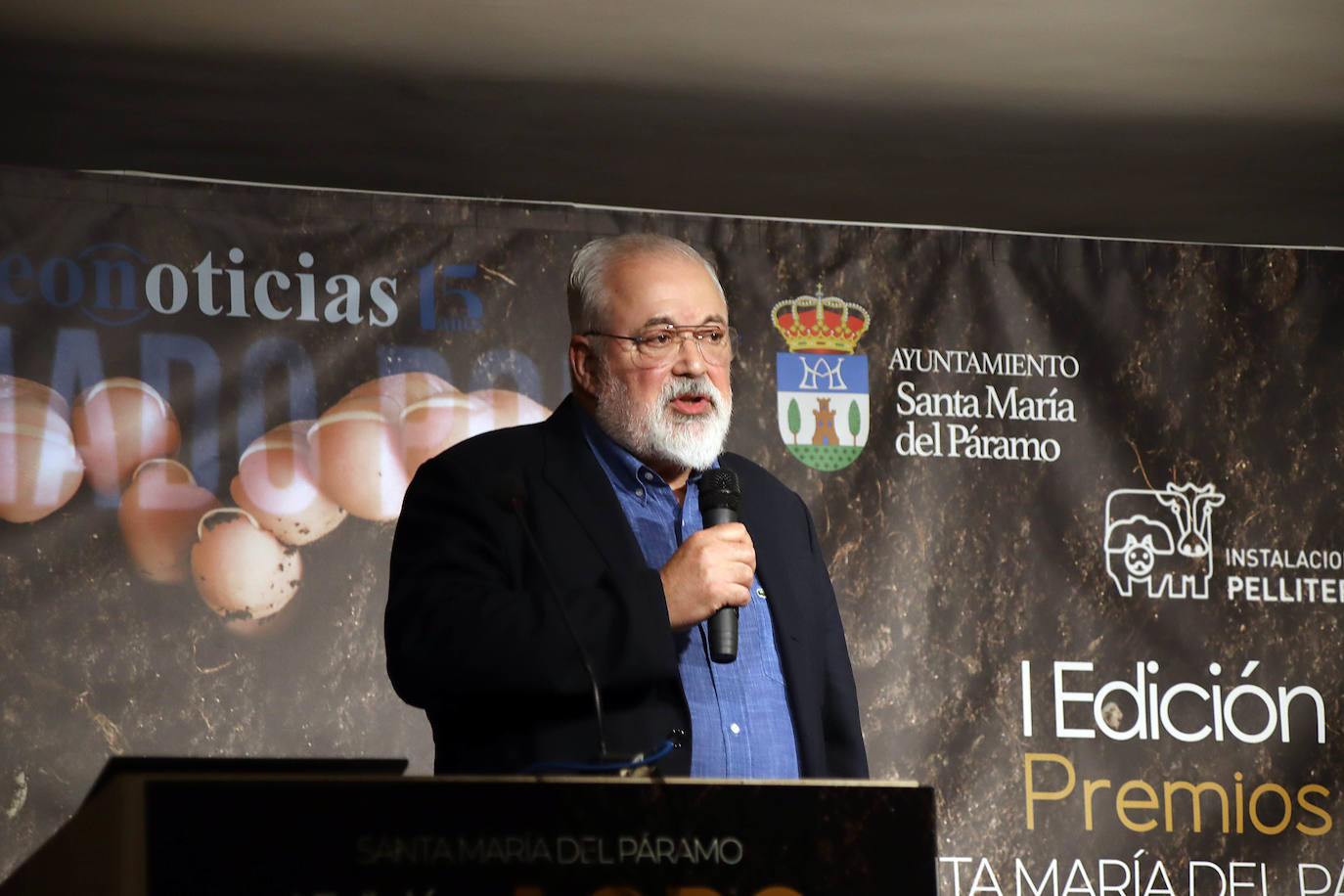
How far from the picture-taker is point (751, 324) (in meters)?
3.98

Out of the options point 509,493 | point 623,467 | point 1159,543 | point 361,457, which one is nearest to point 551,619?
point 509,493

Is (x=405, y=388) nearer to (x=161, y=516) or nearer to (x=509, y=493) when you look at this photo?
(x=161, y=516)

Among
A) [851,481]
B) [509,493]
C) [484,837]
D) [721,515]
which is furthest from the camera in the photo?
[851,481]

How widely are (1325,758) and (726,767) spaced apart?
251cm

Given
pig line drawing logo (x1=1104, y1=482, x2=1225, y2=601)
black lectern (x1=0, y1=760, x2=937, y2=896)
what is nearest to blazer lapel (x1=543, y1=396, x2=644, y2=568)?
black lectern (x1=0, y1=760, x2=937, y2=896)

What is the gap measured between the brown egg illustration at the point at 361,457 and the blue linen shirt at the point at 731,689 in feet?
5.01

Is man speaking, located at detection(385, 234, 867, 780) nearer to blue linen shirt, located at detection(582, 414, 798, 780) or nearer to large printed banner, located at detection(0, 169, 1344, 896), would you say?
blue linen shirt, located at detection(582, 414, 798, 780)

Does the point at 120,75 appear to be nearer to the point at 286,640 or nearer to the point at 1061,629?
the point at 286,640

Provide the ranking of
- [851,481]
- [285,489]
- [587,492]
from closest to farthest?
[587,492] < [285,489] < [851,481]

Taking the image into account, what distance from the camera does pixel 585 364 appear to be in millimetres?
2408

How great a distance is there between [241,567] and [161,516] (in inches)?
8.6

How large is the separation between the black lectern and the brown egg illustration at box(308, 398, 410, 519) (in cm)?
220

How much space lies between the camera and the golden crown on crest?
13.1 feet

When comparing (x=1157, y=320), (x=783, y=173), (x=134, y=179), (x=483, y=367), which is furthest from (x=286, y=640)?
(x=1157, y=320)
